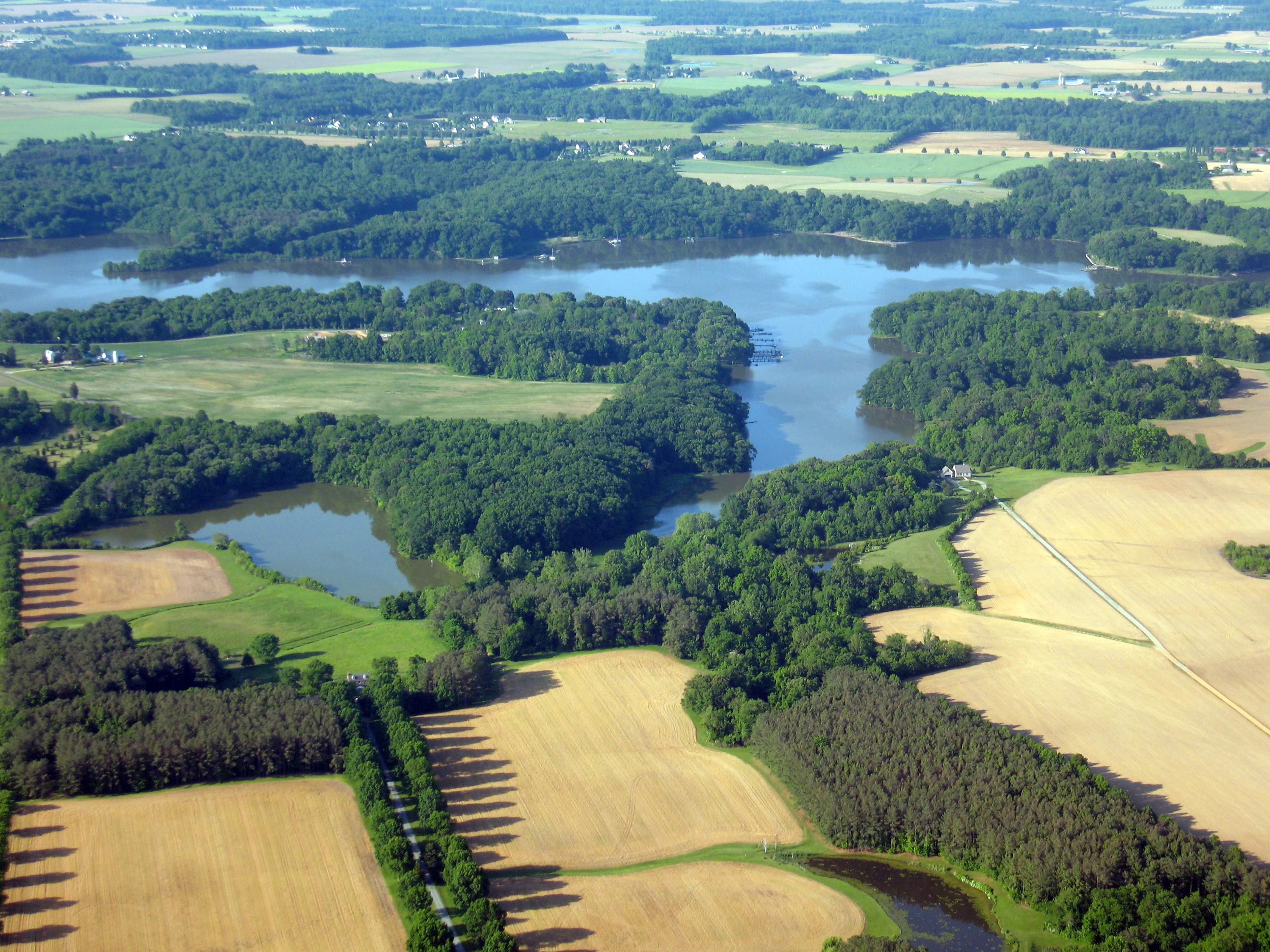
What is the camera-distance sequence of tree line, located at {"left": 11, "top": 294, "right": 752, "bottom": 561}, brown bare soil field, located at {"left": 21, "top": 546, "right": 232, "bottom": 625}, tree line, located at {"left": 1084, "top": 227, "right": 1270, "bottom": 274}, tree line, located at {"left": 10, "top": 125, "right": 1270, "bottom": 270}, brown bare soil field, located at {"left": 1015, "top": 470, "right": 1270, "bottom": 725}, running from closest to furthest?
brown bare soil field, located at {"left": 1015, "top": 470, "right": 1270, "bottom": 725} → brown bare soil field, located at {"left": 21, "top": 546, "right": 232, "bottom": 625} → tree line, located at {"left": 11, "top": 294, "right": 752, "bottom": 561} → tree line, located at {"left": 1084, "top": 227, "right": 1270, "bottom": 274} → tree line, located at {"left": 10, "top": 125, "right": 1270, "bottom": 270}

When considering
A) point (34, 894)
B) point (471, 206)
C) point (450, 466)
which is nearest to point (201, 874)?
point (34, 894)

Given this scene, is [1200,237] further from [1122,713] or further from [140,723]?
[140,723]

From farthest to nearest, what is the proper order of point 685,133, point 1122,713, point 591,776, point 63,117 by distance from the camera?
point 685,133 < point 63,117 < point 1122,713 < point 591,776

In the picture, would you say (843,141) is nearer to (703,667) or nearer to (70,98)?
(70,98)

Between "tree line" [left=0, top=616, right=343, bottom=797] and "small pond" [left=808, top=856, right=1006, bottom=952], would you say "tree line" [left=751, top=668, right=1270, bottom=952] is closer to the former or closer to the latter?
"small pond" [left=808, top=856, right=1006, bottom=952]

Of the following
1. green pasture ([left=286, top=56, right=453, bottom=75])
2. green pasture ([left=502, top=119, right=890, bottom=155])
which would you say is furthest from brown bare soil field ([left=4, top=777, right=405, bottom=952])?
green pasture ([left=286, top=56, right=453, bottom=75])

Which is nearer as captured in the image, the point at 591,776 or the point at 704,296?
the point at 591,776

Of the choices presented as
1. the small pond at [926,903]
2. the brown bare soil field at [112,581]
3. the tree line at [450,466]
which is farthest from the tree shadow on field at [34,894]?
the tree line at [450,466]
